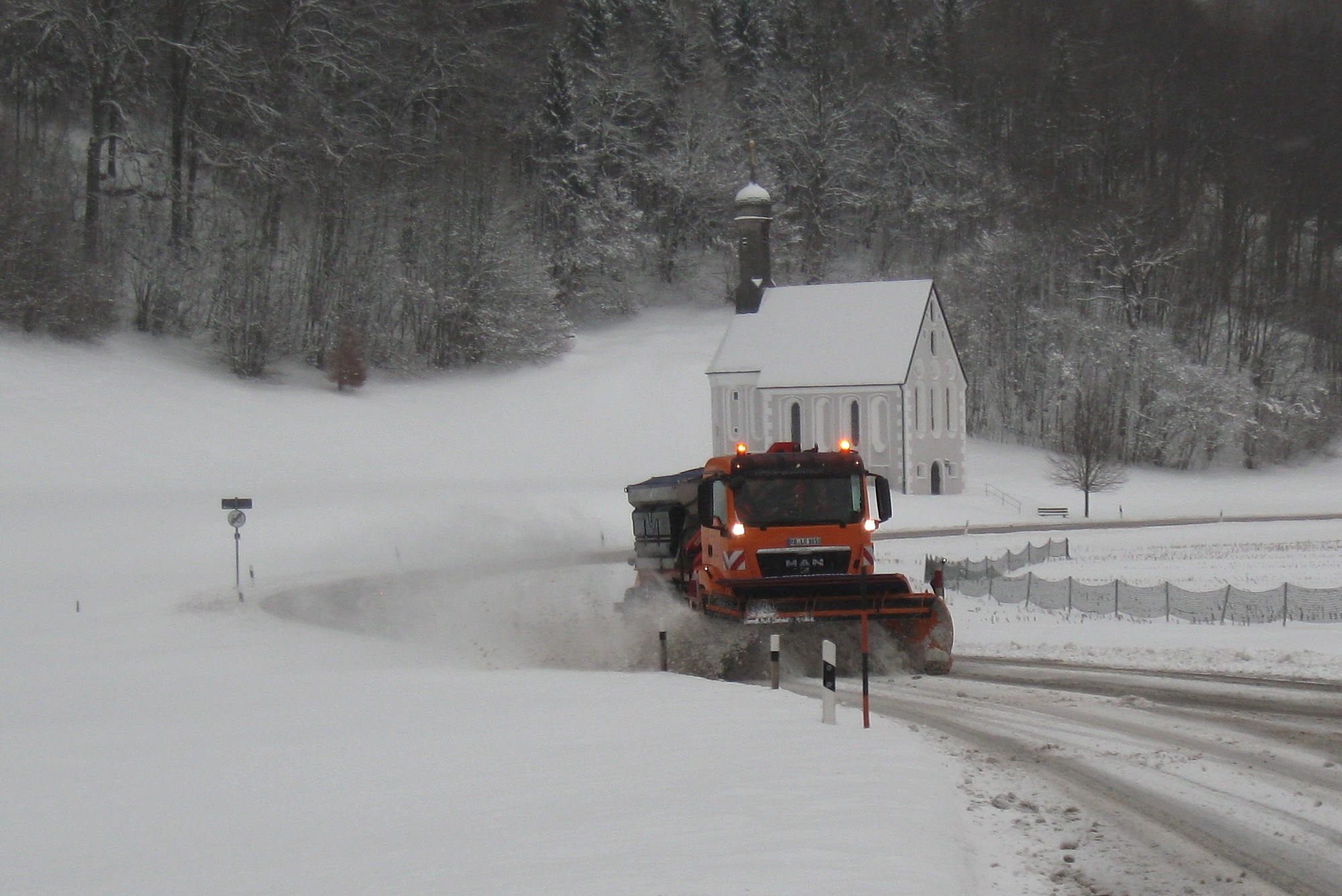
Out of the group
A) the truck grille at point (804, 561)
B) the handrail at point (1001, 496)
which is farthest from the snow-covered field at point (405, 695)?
the handrail at point (1001, 496)

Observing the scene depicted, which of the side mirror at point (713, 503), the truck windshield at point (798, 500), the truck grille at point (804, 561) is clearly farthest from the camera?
the side mirror at point (713, 503)

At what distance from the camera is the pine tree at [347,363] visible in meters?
66.6

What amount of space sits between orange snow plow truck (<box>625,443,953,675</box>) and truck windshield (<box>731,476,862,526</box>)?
0.01 metres

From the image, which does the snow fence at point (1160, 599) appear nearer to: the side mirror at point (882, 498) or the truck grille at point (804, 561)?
the side mirror at point (882, 498)

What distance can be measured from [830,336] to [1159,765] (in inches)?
2208

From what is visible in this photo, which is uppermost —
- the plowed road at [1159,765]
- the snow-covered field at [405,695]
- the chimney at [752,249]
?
the chimney at [752,249]

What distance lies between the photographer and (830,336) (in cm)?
6619

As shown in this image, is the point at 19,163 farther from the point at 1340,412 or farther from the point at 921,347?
the point at 1340,412

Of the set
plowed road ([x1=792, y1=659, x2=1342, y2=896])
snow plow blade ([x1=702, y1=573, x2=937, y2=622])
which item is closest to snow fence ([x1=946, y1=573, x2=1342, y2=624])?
plowed road ([x1=792, y1=659, x2=1342, y2=896])

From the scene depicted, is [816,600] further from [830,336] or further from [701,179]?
[701,179]

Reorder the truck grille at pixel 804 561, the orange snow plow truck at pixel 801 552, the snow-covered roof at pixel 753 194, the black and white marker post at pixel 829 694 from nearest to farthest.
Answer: the black and white marker post at pixel 829 694 < the orange snow plow truck at pixel 801 552 < the truck grille at pixel 804 561 < the snow-covered roof at pixel 753 194

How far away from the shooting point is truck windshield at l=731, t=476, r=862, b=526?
18.1 m

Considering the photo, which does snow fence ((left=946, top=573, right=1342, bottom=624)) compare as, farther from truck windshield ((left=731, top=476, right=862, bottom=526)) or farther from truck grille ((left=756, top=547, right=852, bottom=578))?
truck grille ((left=756, top=547, right=852, bottom=578))

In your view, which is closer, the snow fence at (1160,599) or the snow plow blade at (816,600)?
the snow plow blade at (816,600)
